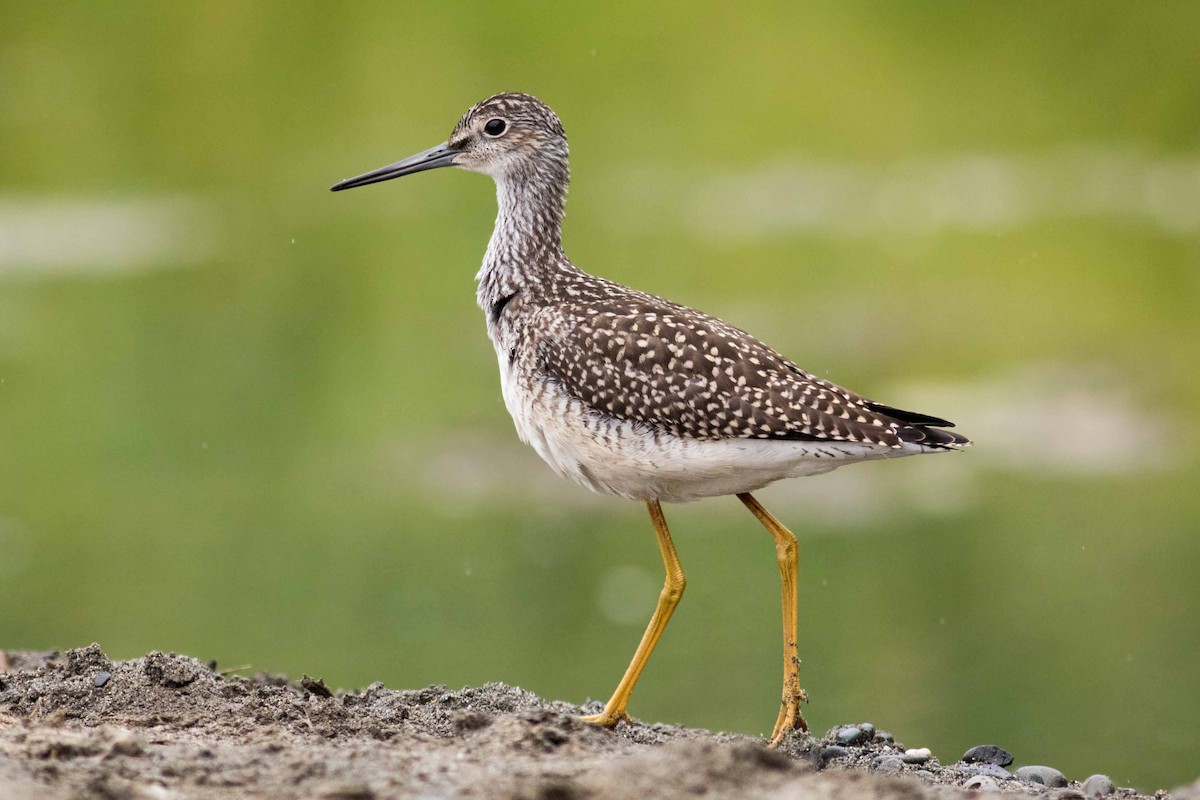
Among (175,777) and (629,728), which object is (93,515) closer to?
(629,728)

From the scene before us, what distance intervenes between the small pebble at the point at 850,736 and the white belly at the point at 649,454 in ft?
4.33

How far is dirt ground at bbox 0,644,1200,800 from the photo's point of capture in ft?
20.0

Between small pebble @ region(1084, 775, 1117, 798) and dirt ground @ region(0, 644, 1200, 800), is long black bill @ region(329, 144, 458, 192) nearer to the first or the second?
dirt ground @ region(0, 644, 1200, 800)

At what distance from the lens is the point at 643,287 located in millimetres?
23734

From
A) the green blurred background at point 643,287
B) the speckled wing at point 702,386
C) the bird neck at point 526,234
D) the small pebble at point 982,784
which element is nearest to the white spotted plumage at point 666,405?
the speckled wing at point 702,386

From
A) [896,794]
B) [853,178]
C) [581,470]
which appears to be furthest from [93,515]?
[853,178]

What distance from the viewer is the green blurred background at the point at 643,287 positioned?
14672 mm

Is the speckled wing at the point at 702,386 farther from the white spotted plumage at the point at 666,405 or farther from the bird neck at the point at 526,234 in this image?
the bird neck at the point at 526,234

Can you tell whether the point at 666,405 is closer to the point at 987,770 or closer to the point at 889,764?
the point at 889,764

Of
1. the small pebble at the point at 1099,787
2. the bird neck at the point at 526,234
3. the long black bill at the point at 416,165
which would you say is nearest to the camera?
the small pebble at the point at 1099,787

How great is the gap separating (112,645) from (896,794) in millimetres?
9832

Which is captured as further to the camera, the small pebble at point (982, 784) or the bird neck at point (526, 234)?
the bird neck at point (526, 234)

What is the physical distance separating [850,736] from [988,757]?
28.4 inches

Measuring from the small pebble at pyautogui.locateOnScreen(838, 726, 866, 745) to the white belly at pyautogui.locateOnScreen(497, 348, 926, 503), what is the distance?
1318 millimetres
